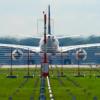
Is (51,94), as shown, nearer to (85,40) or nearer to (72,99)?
(72,99)

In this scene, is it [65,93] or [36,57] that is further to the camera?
[36,57]

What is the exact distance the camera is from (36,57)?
162m

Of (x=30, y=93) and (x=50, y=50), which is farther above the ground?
(x=50, y=50)

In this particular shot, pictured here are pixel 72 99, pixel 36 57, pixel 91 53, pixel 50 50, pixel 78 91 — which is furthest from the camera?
pixel 91 53

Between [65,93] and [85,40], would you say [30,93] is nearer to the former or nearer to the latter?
[65,93]

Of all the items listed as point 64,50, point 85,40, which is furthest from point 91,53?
point 64,50

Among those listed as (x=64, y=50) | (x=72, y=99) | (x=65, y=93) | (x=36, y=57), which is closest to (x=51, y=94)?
(x=65, y=93)

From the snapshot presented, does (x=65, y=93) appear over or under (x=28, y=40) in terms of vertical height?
under

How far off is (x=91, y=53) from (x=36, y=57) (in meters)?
20.9

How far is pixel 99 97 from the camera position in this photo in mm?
40125

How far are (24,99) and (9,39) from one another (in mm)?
124177

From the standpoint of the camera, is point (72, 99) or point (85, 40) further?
point (85, 40)

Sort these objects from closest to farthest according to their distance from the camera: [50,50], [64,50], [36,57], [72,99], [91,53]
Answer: [72,99], [50,50], [64,50], [36,57], [91,53]

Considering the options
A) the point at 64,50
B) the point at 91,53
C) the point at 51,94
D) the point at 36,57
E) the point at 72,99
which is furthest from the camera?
the point at 91,53
